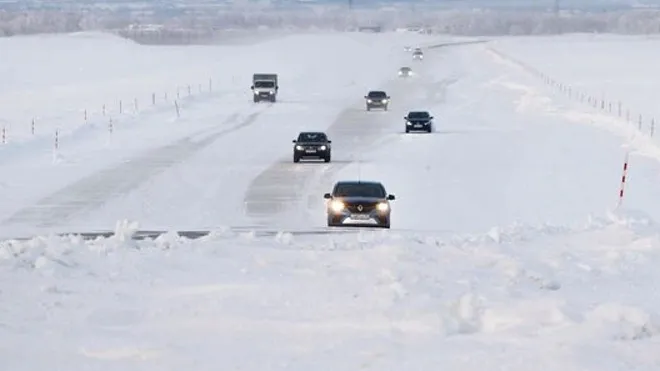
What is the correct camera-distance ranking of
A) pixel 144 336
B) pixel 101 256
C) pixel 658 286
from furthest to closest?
pixel 101 256 < pixel 658 286 < pixel 144 336

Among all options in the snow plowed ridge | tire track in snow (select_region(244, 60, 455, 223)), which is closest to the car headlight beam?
tire track in snow (select_region(244, 60, 455, 223))

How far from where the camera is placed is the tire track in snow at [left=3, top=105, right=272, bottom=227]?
3222 centimetres

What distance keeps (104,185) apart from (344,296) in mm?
25231

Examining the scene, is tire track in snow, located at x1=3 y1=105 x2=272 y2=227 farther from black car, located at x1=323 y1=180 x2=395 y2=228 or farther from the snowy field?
black car, located at x1=323 y1=180 x2=395 y2=228

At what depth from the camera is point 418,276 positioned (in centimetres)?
1630

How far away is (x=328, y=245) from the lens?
2103 cm

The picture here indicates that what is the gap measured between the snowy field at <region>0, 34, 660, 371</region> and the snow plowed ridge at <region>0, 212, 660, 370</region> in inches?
1.6

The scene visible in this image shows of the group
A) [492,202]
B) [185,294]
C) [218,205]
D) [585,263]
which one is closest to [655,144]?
[492,202]

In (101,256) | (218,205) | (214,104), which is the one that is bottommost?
(214,104)

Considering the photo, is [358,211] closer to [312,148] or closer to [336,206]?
[336,206]

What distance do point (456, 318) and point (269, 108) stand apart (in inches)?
2654

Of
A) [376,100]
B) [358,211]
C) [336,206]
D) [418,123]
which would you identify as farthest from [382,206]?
[376,100]

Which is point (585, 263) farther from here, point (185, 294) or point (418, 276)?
point (185, 294)

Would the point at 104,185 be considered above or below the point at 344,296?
below
